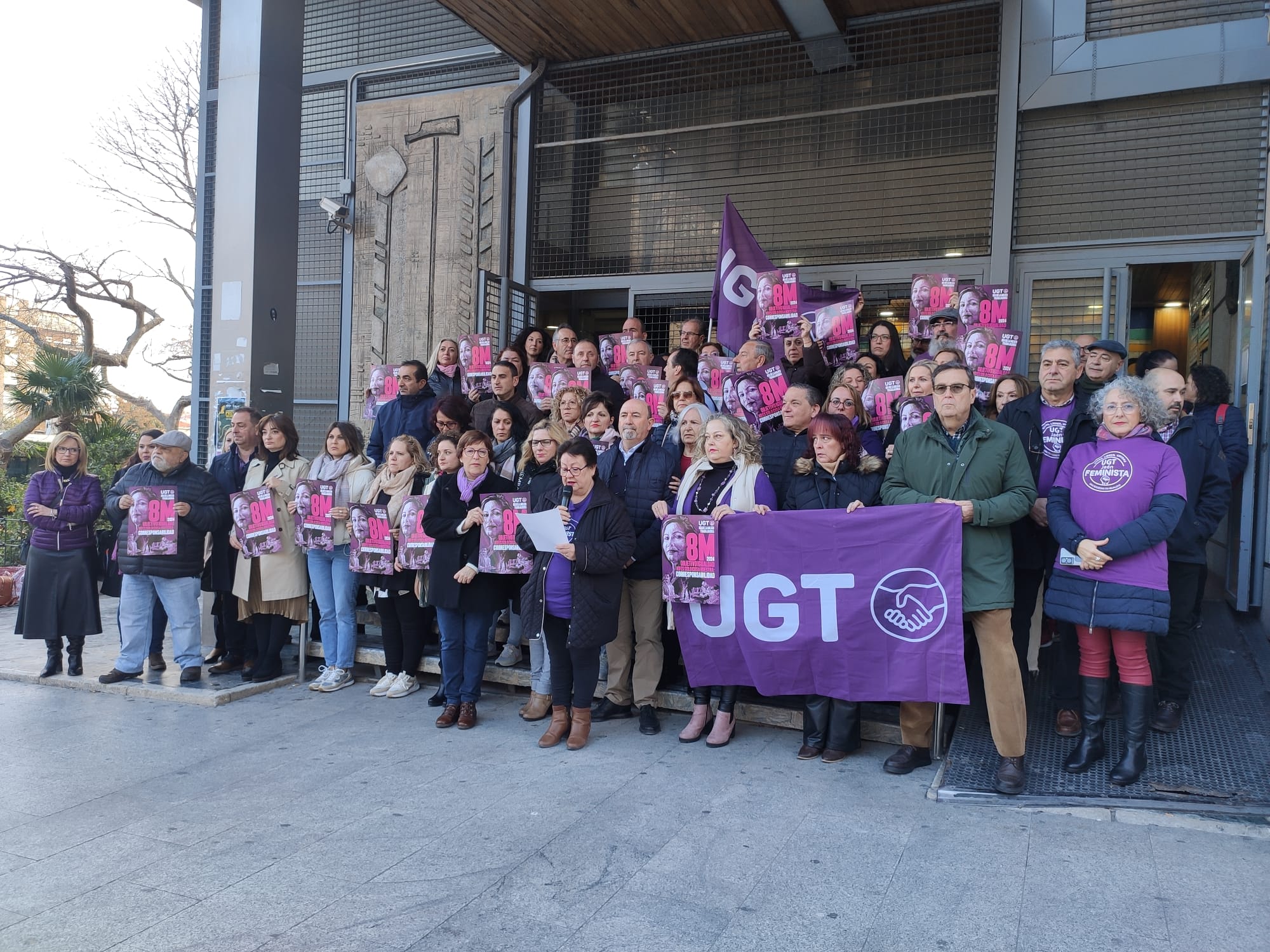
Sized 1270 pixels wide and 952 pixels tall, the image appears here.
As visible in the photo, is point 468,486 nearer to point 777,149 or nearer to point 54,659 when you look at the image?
A: point 54,659

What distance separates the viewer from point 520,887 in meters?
3.62

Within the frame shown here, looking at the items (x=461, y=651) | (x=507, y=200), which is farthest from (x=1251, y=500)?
(x=507, y=200)

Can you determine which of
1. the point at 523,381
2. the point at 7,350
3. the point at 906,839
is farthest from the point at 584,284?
the point at 7,350

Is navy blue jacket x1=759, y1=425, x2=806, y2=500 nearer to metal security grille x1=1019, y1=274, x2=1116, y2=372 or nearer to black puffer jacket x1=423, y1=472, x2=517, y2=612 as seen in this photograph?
black puffer jacket x1=423, y1=472, x2=517, y2=612

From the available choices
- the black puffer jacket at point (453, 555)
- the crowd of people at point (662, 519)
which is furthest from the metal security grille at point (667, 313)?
the black puffer jacket at point (453, 555)

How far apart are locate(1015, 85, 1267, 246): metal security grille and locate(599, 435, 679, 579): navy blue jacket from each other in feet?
16.3

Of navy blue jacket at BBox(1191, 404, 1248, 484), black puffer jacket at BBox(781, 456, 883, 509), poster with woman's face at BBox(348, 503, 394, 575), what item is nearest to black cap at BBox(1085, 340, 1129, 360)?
navy blue jacket at BBox(1191, 404, 1248, 484)

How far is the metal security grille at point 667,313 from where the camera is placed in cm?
1019

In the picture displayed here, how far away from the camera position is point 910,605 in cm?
493

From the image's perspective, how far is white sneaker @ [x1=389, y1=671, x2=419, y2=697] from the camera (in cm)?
653

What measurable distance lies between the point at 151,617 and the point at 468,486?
281 centimetres

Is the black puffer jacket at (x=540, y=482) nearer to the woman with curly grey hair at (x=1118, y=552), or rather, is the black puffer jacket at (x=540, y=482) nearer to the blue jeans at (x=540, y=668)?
the blue jeans at (x=540, y=668)

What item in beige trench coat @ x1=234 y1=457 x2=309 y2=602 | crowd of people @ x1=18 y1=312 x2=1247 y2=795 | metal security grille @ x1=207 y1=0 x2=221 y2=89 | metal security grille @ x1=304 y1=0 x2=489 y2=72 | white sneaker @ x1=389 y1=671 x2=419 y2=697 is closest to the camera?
crowd of people @ x1=18 y1=312 x2=1247 y2=795

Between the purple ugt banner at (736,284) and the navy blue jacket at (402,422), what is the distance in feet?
8.84
